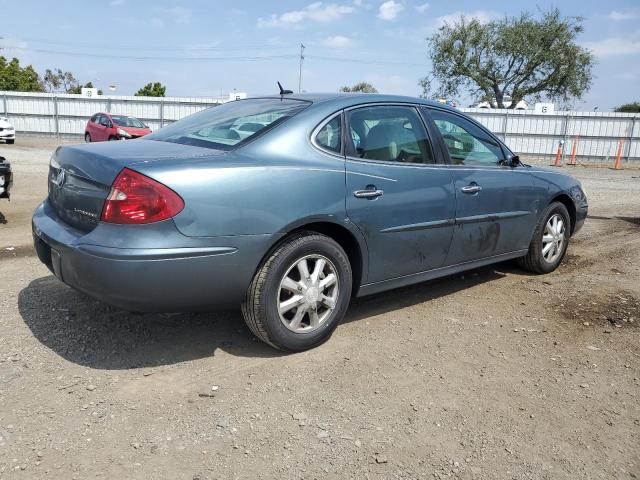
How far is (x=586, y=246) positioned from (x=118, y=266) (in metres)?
5.74

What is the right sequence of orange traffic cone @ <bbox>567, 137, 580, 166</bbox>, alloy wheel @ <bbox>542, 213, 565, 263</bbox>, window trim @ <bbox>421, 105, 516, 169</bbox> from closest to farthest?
window trim @ <bbox>421, 105, 516, 169</bbox>
alloy wheel @ <bbox>542, 213, 565, 263</bbox>
orange traffic cone @ <bbox>567, 137, 580, 166</bbox>

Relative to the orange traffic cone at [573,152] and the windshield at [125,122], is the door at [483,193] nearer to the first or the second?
the windshield at [125,122]

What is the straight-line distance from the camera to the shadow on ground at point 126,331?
3334 mm

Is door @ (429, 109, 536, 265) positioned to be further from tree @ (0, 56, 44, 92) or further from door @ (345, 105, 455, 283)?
tree @ (0, 56, 44, 92)

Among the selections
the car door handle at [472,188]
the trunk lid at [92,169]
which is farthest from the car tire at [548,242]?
the trunk lid at [92,169]

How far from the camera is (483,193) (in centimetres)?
436

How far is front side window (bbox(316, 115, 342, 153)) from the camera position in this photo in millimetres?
3471

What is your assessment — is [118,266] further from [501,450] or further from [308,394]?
[501,450]

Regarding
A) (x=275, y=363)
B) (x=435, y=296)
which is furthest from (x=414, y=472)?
(x=435, y=296)

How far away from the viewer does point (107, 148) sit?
3.33 m

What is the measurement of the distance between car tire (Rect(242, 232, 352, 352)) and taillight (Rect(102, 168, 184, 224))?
2.13ft

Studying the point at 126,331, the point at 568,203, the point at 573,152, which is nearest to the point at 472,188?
the point at 568,203

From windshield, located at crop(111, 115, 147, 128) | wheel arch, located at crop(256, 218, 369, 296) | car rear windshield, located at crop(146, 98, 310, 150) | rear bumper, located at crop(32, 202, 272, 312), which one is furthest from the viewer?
windshield, located at crop(111, 115, 147, 128)

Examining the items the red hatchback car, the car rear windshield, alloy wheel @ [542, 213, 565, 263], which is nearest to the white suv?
the red hatchback car
